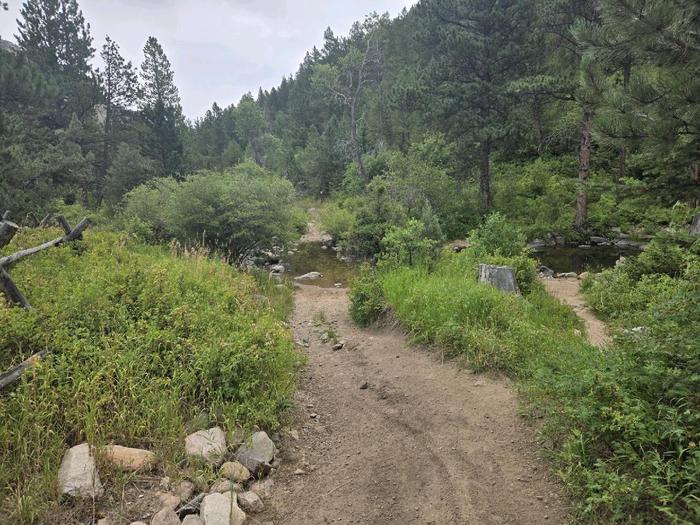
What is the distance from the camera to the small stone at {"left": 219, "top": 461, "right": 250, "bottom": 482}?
326 cm

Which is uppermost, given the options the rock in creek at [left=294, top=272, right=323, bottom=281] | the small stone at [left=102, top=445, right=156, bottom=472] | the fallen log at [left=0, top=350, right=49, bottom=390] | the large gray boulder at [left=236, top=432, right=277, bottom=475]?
the fallen log at [left=0, top=350, right=49, bottom=390]

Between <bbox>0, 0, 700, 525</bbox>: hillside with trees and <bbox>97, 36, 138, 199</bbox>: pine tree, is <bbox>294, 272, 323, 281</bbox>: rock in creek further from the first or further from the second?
<bbox>97, 36, 138, 199</bbox>: pine tree

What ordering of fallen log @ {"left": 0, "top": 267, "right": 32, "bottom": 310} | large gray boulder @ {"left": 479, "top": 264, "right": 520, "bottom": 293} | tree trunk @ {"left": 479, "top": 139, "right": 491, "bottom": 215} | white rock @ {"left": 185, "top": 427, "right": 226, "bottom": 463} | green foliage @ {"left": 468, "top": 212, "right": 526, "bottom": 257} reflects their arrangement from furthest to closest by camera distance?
tree trunk @ {"left": 479, "top": 139, "right": 491, "bottom": 215}, green foliage @ {"left": 468, "top": 212, "right": 526, "bottom": 257}, large gray boulder @ {"left": 479, "top": 264, "right": 520, "bottom": 293}, fallen log @ {"left": 0, "top": 267, "right": 32, "bottom": 310}, white rock @ {"left": 185, "top": 427, "right": 226, "bottom": 463}

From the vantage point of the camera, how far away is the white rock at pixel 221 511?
279cm

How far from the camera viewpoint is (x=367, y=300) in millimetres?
7848

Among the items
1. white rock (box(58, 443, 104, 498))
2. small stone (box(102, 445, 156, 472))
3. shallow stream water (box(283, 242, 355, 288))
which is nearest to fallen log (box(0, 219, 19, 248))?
white rock (box(58, 443, 104, 498))

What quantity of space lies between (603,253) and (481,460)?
15774mm

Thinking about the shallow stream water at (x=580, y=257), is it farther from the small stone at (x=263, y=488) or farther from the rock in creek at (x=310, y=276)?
the small stone at (x=263, y=488)

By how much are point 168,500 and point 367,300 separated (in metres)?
5.26

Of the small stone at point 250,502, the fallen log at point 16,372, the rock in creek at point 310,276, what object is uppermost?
the fallen log at point 16,372

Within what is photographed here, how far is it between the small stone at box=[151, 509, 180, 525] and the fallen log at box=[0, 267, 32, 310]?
279 centimetres

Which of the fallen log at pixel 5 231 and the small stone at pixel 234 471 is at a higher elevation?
the fallen log at pixel 5 231

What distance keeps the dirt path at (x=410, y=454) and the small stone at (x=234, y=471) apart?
27 cm

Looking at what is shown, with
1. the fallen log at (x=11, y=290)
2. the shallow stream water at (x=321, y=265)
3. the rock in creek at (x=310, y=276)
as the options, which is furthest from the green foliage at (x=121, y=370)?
the rock in creek at (x=310, y=276)
